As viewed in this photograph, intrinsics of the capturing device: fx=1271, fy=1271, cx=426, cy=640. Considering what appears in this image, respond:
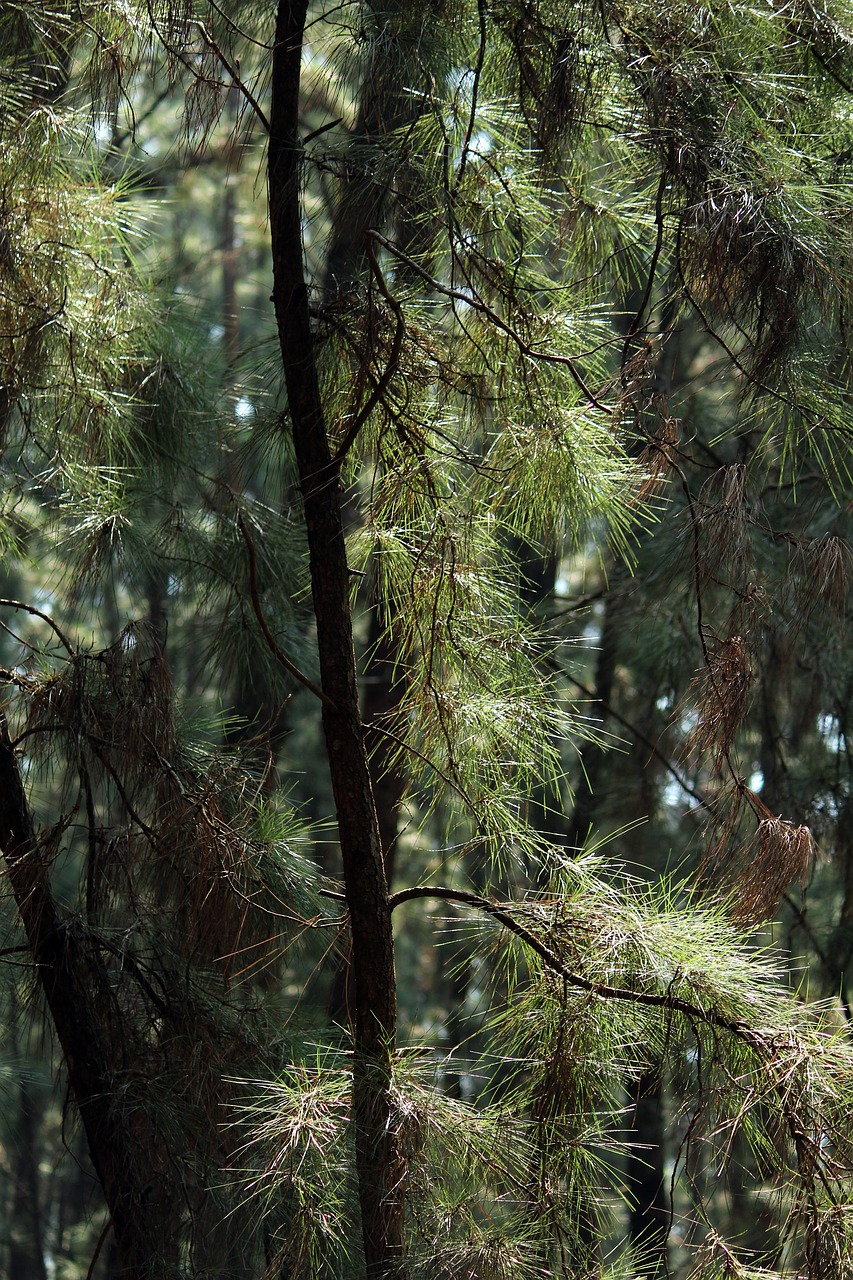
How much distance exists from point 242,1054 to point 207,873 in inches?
12.5

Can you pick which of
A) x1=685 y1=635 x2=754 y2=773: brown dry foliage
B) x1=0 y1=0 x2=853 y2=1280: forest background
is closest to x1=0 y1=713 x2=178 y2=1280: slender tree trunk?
x1=0 y1=0 x2=853 y2=1280: forest background

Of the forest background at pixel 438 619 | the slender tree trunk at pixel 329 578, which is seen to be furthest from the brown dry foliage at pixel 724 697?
the slender tree trunk at pixel 329 578

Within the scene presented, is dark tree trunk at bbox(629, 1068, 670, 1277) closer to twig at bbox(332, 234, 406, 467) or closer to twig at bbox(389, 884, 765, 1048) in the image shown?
twig at bbox(389, 884, 765, 1048)

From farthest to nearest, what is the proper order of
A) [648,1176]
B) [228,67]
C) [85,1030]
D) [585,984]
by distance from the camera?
[648,1176] → [85,1030] → [228,67] → [585,984]

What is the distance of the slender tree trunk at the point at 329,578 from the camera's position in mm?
1422

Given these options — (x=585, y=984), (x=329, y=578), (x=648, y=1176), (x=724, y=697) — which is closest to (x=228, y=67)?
(x=329, y=578)

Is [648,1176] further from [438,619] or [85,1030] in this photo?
[438,619]

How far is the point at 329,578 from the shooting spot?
144 centimetres

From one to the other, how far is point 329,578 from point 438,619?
19 cm

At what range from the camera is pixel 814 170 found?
1.39m

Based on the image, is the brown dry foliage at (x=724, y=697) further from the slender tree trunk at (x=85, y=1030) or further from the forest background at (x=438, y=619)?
the slender tree trunk at (x=85, y=1030)

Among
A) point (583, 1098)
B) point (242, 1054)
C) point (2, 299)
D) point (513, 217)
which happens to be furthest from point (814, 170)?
point (242, 1054)

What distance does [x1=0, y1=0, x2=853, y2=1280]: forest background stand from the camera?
1.30 meters

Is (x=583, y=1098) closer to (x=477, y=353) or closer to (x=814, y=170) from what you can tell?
(x=477, y=353)
